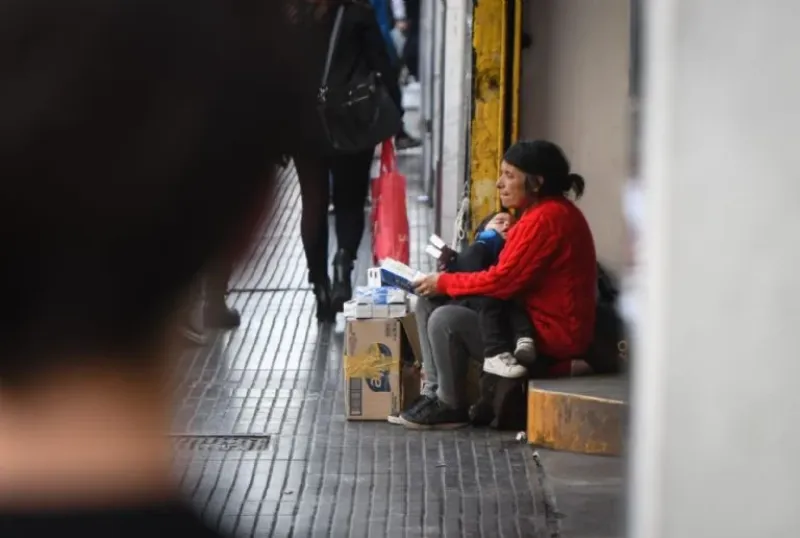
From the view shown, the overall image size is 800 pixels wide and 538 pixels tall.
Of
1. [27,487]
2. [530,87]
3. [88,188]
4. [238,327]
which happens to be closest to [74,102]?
[88,188]

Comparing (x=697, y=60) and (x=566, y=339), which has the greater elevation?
(x=697, y=60)

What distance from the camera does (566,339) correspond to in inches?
234

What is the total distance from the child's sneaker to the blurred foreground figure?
452 centimetres

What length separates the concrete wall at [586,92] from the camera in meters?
6.55

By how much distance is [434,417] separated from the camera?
6.10 m

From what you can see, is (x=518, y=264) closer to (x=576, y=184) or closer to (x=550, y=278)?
(x=550, y=278)

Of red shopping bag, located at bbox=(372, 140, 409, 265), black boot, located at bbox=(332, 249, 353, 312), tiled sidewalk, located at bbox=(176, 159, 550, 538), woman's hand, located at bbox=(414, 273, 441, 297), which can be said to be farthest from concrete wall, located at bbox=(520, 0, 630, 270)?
black boot, located at bbox=(332, 249, 353, 312)

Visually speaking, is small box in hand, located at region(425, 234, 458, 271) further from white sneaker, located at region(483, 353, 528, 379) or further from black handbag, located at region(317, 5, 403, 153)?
black handbag, located at region(317, 5, 403, 153)

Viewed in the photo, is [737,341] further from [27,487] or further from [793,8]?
[27,487]

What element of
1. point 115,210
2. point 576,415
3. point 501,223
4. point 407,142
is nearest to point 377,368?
point 501,223

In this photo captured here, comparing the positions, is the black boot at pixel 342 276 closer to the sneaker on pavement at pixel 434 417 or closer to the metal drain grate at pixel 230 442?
the sneaker on pavement at pixel 434 417

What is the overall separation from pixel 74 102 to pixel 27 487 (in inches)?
14.5

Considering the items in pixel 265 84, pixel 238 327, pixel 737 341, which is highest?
pixel 265 84

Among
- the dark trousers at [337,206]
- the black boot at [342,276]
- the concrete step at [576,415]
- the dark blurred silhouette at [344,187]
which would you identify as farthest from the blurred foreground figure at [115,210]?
the black boot at [342,276]
